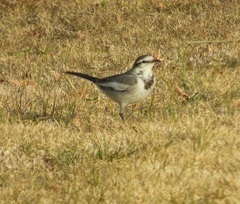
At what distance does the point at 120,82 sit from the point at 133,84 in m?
0.17

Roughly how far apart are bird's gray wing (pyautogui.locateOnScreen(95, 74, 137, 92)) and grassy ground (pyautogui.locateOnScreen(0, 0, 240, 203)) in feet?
1.24

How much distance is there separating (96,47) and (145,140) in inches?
217

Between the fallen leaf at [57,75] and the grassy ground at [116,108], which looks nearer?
the grassy ground at [116,108]

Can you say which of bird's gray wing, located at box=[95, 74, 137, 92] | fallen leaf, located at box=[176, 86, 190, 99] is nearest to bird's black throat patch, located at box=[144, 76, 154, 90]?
bird's gray wing, located at box=[95, 74, 137, 92]

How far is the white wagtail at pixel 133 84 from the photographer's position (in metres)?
7.14

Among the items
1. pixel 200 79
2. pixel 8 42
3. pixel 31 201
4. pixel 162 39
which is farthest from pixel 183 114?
pixel 8 42

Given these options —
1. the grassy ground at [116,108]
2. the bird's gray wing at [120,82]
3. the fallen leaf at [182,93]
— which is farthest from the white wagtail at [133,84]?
the fallen leaf at [182,93]

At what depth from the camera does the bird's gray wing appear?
7.17m

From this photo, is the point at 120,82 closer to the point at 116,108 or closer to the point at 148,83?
the point at 148,83

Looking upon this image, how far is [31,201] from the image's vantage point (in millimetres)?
5457

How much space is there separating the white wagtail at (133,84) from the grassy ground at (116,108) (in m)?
0.26

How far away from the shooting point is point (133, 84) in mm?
7148

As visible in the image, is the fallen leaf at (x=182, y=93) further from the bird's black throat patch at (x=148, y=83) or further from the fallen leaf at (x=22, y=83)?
the fallen leaf at (x=22, y=83)

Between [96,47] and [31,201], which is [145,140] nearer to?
[31,201]
